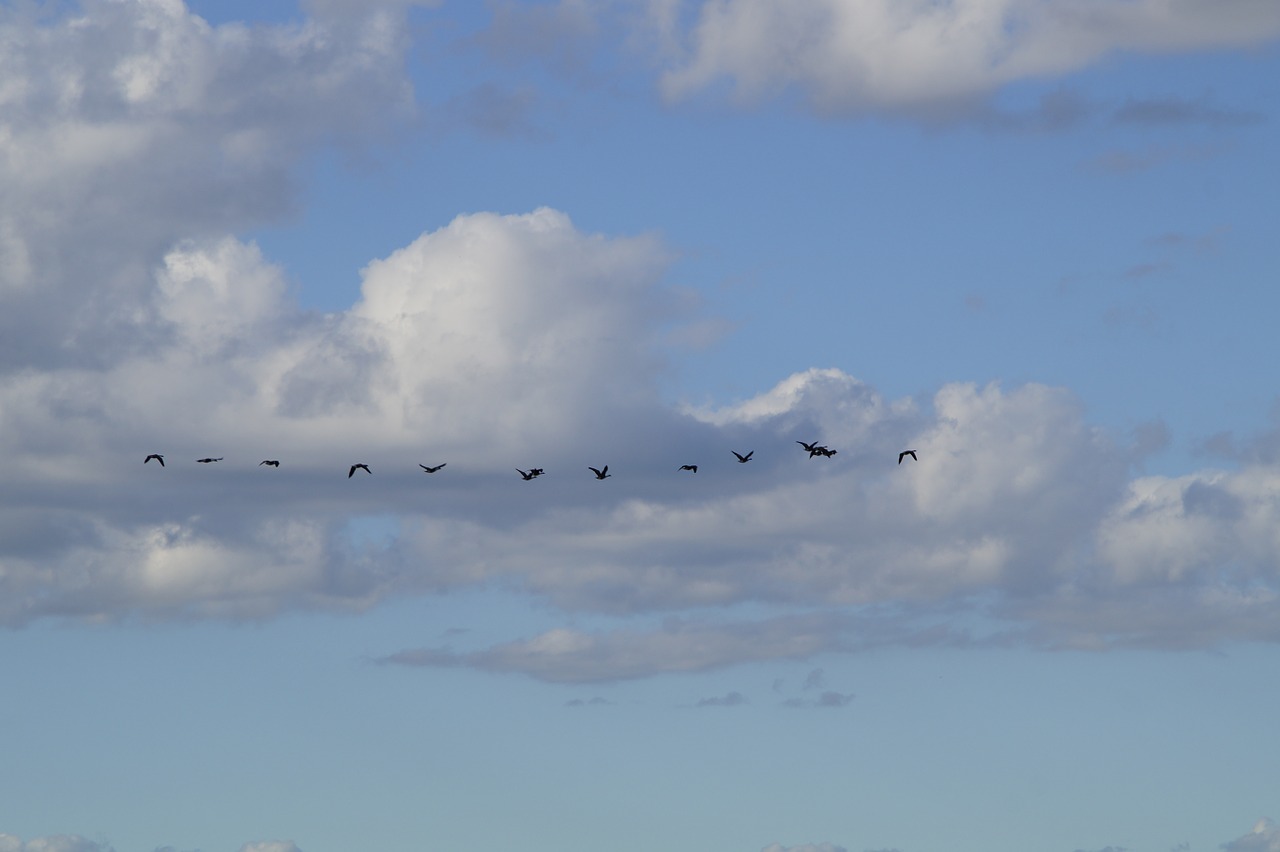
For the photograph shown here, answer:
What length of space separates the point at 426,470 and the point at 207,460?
90.8 ft

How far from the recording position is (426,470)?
655 feet

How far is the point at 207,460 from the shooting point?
188375 mm
